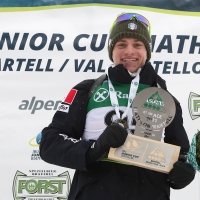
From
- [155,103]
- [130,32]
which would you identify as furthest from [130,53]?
[155,103]

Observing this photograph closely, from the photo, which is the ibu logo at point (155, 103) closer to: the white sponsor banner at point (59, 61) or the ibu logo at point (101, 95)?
the ibu logo at point (101, 95)

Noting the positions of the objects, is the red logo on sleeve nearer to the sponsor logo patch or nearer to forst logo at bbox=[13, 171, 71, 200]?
the sponsor logo patch

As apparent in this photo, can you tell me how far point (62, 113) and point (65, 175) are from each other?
108 cm

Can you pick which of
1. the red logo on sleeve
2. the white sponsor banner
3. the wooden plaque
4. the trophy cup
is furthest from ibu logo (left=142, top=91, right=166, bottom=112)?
the white sponsor banner

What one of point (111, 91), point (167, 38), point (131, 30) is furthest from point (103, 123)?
point (167, 38)

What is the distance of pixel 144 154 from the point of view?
111cm

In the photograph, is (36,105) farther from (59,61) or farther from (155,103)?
(155,103)

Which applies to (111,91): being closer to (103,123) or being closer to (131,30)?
(103,123)

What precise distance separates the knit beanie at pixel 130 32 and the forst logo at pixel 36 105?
964 millimetres

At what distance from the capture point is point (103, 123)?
1223mm

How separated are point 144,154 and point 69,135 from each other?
262 mm

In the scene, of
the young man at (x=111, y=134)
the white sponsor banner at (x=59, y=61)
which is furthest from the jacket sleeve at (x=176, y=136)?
the white sponsor banner at (x=59, y=61)

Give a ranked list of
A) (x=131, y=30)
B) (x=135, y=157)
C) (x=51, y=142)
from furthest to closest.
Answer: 1. (x=131, y=30)
2. (x=51, y=142)
3. (x=135, y=157)

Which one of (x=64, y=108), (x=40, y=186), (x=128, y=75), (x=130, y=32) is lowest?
(x=40, y=186)
